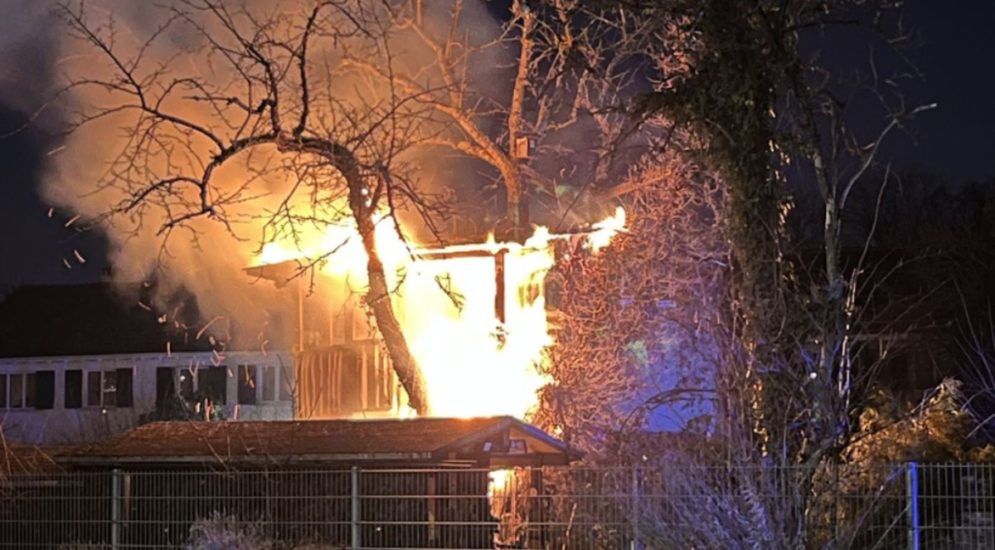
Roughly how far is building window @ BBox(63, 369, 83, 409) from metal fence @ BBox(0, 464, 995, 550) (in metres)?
24.9

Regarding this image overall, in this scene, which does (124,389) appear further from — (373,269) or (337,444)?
(337,444)

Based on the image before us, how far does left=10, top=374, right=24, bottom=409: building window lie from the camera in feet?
147

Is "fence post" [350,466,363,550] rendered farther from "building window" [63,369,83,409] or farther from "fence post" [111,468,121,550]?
"building window" [63,369,83,409]

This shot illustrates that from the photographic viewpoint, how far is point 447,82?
83.6 ft

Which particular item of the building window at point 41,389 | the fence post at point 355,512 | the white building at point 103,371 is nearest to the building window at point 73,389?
the white building at point 103,371

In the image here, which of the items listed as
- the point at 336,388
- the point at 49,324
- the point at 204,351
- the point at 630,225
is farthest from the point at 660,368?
the point at 49,324

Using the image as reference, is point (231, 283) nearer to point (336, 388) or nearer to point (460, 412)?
point (336, 388)

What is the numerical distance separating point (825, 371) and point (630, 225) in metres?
9.38

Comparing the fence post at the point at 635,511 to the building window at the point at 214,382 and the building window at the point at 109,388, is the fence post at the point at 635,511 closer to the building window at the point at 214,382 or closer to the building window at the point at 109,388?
the building window at the point at 214,382

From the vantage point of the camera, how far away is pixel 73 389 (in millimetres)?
43812

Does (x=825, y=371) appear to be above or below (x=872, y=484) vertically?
above

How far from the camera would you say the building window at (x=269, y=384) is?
1563 inches

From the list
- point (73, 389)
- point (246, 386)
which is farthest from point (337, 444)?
point (73, 389)

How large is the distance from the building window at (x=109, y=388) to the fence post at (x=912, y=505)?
3203cm
